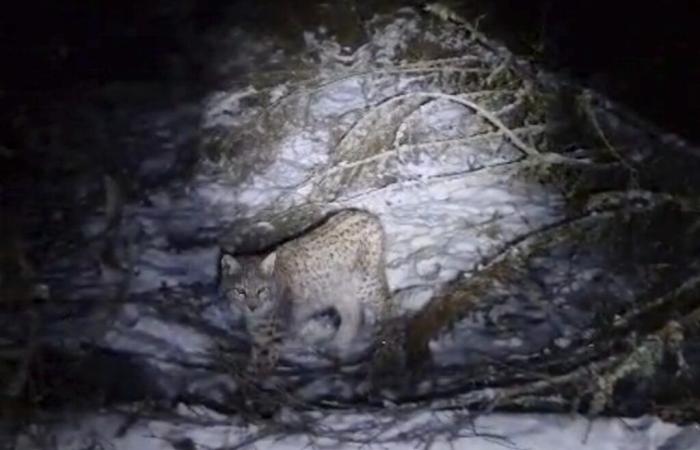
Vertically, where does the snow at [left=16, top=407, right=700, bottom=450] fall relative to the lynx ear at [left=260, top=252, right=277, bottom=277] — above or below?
below

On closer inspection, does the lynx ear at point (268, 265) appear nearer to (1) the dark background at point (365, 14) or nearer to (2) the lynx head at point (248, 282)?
(2) the lynx head at point (248, 282)

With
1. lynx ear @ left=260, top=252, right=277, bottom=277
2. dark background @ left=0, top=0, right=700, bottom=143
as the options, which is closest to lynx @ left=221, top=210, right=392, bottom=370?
lynx ear @ left=260, top=252, right=277, bottom=277

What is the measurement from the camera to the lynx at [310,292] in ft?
4.62

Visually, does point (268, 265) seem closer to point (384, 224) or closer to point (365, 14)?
point (384, 224)

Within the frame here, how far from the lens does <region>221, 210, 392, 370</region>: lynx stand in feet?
4.62

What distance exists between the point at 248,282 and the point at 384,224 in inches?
5.5

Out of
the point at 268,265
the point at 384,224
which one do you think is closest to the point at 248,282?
the point at 268,265

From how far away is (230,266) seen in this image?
1428 millimetres

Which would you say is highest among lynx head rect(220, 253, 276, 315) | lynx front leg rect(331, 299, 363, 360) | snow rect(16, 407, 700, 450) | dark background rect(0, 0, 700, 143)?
dark background rect(0, 0, 700, 143)

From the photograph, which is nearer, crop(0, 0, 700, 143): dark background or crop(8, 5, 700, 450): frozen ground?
crop(8, 5, 700, 450): frozen ground

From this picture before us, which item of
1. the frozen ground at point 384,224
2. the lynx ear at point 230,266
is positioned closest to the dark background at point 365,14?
the frozen ground at point 384,224

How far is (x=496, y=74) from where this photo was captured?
5.00ft

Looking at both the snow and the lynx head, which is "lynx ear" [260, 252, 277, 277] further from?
the snow

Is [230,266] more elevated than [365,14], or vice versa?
[365,14]
